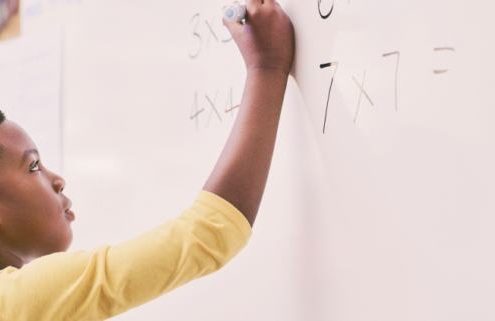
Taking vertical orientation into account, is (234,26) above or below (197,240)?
above

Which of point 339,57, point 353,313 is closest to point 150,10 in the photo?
point 339,57

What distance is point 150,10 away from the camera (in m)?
0.66

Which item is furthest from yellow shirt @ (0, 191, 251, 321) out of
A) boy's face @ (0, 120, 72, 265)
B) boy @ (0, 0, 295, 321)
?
boy's face @ (0, 120, 72, 265)

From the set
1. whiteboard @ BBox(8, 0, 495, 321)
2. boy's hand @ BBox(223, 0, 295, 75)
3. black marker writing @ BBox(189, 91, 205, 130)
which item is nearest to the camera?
whiteboard @ BBox(8, 0, 495, 321)

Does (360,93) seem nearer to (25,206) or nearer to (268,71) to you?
(268,71)

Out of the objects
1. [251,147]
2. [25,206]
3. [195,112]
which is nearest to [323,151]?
[251,147]

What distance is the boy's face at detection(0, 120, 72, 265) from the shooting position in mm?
545

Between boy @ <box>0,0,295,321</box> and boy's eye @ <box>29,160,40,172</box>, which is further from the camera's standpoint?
boy's eye @ <box>29,160,40,172</box>

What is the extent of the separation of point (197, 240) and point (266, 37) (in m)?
0.18

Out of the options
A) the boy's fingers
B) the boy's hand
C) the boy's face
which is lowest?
the boy's face

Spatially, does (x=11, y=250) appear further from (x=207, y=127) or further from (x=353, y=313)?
(x=353, y=313)

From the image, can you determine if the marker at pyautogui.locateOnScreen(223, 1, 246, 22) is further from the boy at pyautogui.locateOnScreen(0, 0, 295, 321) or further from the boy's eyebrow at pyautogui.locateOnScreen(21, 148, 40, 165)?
the boy's eyebrow at pyautogui.locateOnScreen(21, 148, 40, 165)

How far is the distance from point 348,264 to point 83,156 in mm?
435

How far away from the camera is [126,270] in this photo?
1.40ft
